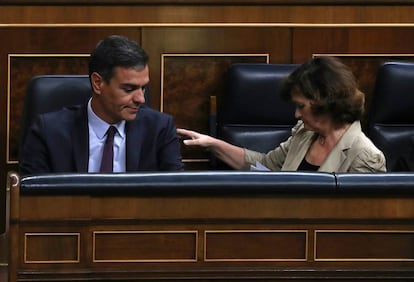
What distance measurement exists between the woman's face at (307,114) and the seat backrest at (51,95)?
49cm

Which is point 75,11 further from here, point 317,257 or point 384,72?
point 317,257

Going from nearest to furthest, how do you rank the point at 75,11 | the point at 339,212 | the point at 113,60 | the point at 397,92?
the point at 339,212, the point at 113,60, the point at 397,92, the point at 75,11

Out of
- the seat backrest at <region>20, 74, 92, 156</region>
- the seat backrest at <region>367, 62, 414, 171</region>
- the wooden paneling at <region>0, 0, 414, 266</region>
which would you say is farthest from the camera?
→ the wooden paneling at <region>0, 0, 414, 266</region>

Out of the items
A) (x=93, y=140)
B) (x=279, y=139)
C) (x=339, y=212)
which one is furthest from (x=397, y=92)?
(x=339, y=212)

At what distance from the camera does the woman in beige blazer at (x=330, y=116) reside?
228cm

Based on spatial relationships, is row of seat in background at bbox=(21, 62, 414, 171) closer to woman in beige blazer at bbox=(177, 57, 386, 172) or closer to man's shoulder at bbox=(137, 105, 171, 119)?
woman in beige blazer at bbox=(177, 57, 386, 172)

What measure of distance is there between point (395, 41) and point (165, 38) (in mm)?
652

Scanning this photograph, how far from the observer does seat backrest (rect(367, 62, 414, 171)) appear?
271 cm

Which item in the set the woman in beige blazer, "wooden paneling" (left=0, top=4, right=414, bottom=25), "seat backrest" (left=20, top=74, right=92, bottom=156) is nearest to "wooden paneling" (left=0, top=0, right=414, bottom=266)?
"wooden paneling" (left=0, top=4, right=414, bottom=25)

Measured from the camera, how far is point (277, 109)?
2736 mm

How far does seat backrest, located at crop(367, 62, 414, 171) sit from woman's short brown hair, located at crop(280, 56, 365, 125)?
429 millimetres

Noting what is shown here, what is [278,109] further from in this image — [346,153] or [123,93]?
[123,93]

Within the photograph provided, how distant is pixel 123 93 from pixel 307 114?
1.30 ft

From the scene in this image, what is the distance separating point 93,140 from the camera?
7.46 feet
